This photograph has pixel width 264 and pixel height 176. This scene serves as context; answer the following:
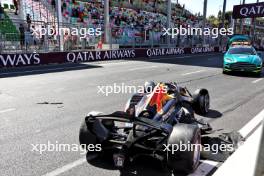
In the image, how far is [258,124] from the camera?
235 inches

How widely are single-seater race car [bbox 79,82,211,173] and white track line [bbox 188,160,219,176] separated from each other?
0.09m

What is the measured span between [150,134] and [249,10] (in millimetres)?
52199

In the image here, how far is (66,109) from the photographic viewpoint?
6941mm

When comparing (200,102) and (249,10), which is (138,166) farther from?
(249,10)

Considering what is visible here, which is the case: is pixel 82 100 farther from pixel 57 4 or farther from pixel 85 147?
pixel 57 4

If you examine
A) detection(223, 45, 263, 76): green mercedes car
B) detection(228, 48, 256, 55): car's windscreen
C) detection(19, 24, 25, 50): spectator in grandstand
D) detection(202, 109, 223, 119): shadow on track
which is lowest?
detection(202, 109, 223, 119): shadow on track

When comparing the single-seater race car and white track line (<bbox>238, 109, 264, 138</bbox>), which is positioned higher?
the single-seater race car

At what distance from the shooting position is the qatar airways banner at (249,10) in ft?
158

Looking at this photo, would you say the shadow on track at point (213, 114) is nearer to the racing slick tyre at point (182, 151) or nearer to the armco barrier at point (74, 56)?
the racing slick tyre at point (182, 151)

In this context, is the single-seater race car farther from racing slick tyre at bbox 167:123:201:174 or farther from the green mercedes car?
the green mercedes car

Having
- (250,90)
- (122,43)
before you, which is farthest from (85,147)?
(122,43)

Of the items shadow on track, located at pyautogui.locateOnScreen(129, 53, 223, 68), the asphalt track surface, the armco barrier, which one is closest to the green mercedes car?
the asphalt track surface

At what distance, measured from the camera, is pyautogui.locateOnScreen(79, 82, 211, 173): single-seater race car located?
11.6 ft

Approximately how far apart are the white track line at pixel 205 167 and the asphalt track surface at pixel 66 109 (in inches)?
19.1
